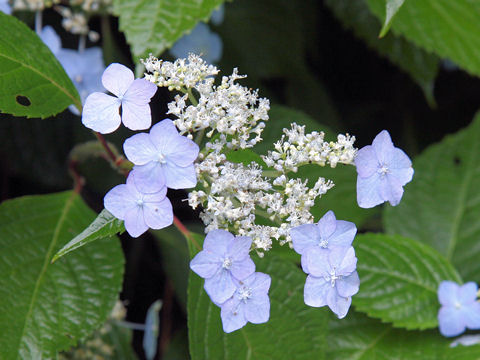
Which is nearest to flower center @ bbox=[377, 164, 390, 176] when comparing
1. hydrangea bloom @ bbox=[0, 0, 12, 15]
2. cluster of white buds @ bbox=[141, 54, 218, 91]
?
cluster of white buds @ bbox=[141, 54, 218, 91]

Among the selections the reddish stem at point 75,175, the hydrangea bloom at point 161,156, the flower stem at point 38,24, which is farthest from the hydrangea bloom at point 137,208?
the flower stem at point 38,24

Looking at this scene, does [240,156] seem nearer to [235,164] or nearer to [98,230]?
[235,164]

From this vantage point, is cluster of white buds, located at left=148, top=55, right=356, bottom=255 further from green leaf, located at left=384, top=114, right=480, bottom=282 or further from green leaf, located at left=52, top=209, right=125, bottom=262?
green leaf, located at left=384, top=114, right=480, bottom=282

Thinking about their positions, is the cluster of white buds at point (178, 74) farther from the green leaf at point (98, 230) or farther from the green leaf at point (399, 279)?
the green leaf at point (399, 279)

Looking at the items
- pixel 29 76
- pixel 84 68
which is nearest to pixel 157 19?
pixel 29 76

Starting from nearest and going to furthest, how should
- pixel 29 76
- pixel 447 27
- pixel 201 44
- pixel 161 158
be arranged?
pixel 161 158 → pixel 29 76 → pixel 447 27 → pixel 201 44

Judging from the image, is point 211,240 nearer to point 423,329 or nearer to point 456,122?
point 423,329
